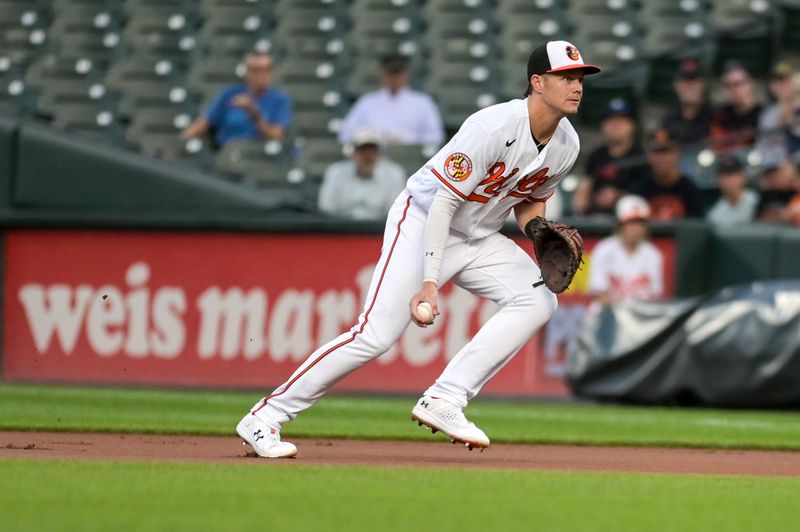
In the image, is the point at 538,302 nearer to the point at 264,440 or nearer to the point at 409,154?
the point at 264,440

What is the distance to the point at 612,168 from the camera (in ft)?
41.0

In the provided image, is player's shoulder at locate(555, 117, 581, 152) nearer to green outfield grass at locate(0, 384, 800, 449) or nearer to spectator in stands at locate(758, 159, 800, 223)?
green outfield grass at locate(0, 384, 800, 449)

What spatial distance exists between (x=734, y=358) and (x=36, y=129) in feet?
19.8

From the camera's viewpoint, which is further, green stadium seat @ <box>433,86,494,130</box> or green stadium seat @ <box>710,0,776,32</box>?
green stadium seat @ <box>710,0,776,32</box>

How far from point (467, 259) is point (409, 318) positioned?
1.32 feet

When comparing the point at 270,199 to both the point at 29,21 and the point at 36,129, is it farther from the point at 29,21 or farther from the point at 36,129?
the point at 29,21

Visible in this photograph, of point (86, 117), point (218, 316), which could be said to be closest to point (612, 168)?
point (218, 316)

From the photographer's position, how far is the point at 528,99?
6.20 metres

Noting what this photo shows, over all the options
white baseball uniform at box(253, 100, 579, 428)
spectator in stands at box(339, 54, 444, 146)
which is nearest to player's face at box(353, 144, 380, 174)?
spectator in stands at box(339, 54, 444, 146)

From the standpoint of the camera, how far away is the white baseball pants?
→ 618cm

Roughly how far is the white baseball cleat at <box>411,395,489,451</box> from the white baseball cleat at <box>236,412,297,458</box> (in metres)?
0.55

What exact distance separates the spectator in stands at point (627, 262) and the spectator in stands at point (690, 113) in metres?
2.02

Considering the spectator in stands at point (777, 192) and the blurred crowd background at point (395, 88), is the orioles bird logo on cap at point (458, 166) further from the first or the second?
the spectator in stands at point (777, 192)

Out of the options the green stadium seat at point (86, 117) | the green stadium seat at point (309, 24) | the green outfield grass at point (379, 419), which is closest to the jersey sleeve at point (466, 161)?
the green outfield grass at point (379, 419)
